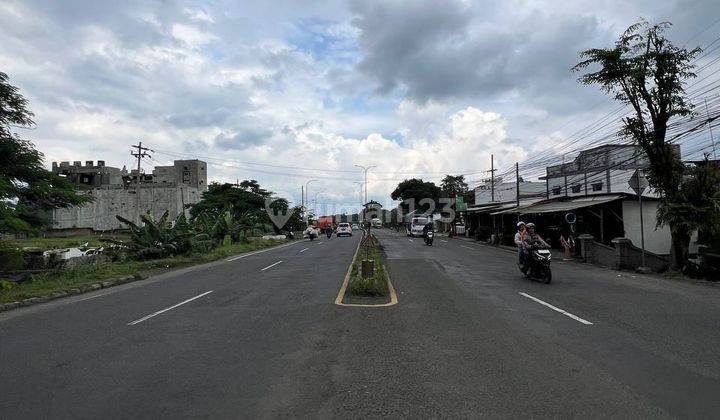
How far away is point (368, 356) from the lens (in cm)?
671

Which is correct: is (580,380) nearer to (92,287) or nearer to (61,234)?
(92,287)

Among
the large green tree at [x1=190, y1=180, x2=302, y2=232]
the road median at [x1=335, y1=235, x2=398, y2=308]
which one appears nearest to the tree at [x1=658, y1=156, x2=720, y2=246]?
the road median at [x1=335, y1=235, x2=398, y2=308]

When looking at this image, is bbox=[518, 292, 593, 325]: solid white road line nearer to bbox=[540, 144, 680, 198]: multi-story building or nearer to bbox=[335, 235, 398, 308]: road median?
bbox=[335, 235, 398, 308]: road median

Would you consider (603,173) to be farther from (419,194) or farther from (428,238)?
(419,194)

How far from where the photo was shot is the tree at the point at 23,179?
19.2m

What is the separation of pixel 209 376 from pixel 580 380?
13.3 ft

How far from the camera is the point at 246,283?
15.1 meters

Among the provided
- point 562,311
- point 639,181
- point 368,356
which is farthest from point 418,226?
point 368,356

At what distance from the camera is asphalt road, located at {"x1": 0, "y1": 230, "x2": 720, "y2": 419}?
4996mm

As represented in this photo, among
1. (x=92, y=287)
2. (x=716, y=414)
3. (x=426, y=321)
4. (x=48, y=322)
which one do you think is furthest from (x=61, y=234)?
(x=716, y=414)

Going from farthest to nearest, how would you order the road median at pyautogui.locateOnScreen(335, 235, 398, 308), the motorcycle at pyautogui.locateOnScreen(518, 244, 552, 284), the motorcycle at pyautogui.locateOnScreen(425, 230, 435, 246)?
1. the motorcycle at pyautogui.locateOnScreen(425, 230, 435, 246)
2. the motorcycle at pyautogui.locateOnScreen(518, 244, 552, 284)
3. the road median at pyautogui.locateOnScreen(335, 235, 398, 308)

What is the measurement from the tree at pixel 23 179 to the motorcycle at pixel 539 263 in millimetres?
16108

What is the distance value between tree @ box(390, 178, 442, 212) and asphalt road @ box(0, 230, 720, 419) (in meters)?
82.5

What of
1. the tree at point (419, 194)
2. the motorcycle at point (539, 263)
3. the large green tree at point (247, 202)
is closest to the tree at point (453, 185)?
the tree at point (419, 194)
